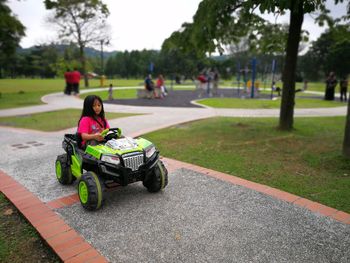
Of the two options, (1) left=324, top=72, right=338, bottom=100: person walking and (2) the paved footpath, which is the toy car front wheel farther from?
(1) left=324, top=72, right=338, bottom=100: person walking

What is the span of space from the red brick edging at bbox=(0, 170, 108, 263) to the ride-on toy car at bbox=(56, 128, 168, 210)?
0.47 metres

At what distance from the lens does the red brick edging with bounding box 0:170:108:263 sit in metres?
2.92

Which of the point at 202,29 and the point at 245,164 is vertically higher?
the point at 202,29

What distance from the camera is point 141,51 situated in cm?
8856

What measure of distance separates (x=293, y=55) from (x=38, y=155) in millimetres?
6798

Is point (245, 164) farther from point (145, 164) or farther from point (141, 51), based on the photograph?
point (141, 51)

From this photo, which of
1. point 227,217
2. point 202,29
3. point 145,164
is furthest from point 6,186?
point 202,29

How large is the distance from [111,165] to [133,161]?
0.28 metres

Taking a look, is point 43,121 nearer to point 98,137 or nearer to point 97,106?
point 97,106

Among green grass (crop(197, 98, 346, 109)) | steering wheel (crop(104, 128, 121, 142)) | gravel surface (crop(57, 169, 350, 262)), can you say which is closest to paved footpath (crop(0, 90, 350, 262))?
gravel surface (crop(57, 169, 350, 262))

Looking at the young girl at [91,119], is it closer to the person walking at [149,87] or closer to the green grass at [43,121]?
the green grass at [43,121]

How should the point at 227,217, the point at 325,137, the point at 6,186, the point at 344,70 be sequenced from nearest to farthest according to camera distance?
the point at 227,217
the point at 6,186
the point at 325,137
the point at 344,70

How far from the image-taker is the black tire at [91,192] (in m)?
3.75

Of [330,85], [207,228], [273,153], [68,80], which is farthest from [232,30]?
[68,80]
